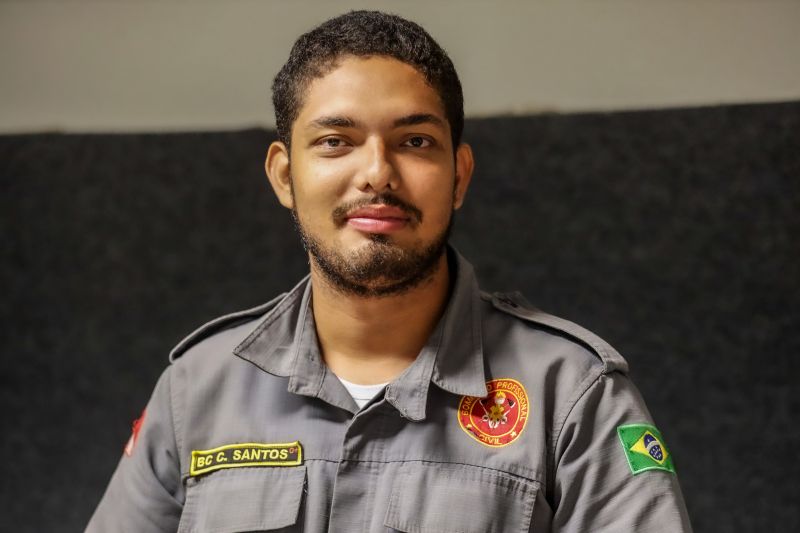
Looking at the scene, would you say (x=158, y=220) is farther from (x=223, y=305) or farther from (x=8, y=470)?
(x=8, y=470)

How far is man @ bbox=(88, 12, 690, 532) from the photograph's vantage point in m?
1.18

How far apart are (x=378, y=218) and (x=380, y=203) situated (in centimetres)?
2

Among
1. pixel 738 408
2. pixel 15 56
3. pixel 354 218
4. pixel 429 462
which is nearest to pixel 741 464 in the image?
pixel 738 408

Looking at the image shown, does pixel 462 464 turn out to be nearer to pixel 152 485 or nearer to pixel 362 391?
pixel 362 391

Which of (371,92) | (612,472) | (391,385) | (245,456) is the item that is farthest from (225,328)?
(612,472)

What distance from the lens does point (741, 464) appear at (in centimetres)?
156

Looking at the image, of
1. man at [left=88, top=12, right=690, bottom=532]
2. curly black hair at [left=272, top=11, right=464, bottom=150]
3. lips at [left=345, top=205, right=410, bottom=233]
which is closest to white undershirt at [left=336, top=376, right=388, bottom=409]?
man at [left=88, top=12, right=690, bottom=532]

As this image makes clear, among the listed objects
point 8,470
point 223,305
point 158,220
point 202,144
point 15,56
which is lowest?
point 8,470

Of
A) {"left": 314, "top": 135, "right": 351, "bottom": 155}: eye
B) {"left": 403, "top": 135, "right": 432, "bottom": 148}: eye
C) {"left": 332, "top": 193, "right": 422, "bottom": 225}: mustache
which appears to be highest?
{"left": 403, "top": 135, "right": 432, "bottom": 148}: eye

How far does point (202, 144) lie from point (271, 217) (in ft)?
0.60

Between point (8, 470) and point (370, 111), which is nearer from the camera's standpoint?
point (370, 111)

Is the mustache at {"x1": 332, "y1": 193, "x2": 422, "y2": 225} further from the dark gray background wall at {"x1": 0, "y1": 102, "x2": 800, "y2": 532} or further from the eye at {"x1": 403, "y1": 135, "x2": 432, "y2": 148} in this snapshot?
the dark gray background wall at {"x1": 0, "y1": 102, "x2": 800, "y2": 532}

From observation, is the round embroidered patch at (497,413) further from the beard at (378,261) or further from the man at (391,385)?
the beard at (378,261)

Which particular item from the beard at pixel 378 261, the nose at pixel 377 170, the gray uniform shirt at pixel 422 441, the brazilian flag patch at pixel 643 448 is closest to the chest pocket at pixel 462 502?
the gray uniform shirt at pixel 422 441
